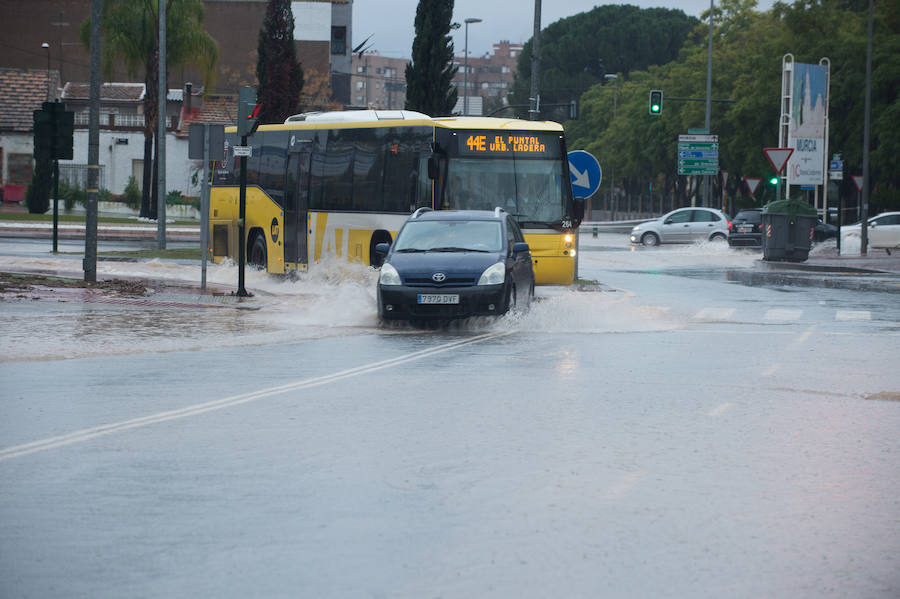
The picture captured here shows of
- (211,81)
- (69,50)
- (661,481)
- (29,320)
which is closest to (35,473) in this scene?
(661,481)

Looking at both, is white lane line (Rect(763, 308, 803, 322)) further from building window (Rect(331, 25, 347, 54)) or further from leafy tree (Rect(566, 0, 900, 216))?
building window (Rect(331, 25, 347, 54))

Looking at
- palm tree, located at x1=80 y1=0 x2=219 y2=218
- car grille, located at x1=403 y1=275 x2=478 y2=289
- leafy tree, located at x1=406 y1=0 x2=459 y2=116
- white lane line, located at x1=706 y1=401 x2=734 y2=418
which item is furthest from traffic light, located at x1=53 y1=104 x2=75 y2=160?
palm tree, located at x1=80 y1=0 x2=219 y2=218

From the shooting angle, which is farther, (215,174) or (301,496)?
(215,174)

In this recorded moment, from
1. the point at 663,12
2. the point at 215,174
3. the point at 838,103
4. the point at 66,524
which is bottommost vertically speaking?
the point at 66,524

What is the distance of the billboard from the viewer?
1822 inches

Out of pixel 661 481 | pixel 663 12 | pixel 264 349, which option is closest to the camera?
pixel 661 481

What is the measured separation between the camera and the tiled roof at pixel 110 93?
77.3 m

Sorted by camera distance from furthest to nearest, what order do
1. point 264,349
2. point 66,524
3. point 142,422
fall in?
point 264,349, point 142,422, point 66,524

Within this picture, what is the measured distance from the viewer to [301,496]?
743 cm

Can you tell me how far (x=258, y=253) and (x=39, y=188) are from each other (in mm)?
32960

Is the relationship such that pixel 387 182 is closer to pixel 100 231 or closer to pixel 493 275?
pixel 493 275

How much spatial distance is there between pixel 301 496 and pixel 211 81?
5354 cm

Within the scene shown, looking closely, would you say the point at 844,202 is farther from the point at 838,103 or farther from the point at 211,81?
the point at 211,81

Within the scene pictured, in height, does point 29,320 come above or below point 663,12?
below
